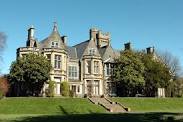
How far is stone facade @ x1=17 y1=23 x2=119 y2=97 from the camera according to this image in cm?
6438

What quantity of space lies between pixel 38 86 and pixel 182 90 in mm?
38320

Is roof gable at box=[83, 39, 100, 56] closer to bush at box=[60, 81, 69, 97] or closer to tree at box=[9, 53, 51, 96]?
bush at box=[60, 81, 69, 97]

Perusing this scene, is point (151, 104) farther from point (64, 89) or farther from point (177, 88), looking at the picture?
point (177, 88)

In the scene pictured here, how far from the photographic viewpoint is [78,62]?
229ft

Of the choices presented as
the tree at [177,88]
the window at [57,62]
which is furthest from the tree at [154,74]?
the window at [57,62]

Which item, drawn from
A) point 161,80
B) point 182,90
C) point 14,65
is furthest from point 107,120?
point 182,90

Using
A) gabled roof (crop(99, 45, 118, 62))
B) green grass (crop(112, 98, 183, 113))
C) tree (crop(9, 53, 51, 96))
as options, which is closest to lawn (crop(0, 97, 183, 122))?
green grass (crop(112, 98, 183, 113))

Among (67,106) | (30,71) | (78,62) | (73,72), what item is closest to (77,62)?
(78,62)

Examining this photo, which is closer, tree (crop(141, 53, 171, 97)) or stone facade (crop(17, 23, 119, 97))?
stone facade (crop(17, 23, 119, 97))

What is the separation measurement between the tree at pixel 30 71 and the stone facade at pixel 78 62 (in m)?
3.34

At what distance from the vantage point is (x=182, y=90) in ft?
281

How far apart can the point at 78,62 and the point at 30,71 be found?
1362 cm

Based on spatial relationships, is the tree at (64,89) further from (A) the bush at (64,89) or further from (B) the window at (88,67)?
(B) the window at (88,67)

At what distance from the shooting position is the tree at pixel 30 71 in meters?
58.2
